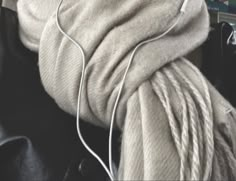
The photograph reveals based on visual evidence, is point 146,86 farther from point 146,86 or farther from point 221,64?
point 221,64

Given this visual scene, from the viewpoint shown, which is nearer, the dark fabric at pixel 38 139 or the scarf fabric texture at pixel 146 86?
the scarf fabric texture at pixel 146 86

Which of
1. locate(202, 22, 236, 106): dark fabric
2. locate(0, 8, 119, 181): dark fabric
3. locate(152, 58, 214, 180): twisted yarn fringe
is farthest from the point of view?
locate(202, 22, 236, 106): dark fabric

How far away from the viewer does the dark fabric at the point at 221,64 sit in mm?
636

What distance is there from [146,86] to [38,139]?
0.17 meters

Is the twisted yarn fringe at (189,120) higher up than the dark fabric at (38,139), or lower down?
higher up

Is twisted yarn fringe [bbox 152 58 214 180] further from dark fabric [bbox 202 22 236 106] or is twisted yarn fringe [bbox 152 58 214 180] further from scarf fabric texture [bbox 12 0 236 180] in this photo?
dark fabric [bbox 202 22 236 106]

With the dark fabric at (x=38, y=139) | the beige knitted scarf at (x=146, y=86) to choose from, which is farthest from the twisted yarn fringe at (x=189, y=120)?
the dark fabric at (x=38, y=139)

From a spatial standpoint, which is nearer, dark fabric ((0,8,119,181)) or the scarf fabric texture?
the scarf fabric texture

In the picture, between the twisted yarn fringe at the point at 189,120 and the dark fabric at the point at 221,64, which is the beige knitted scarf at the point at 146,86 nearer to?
the twisted yarn fringe at the point at 189,120

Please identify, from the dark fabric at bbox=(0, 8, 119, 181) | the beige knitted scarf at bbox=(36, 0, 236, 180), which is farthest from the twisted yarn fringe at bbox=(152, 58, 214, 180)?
the dark fabric at bbox=(0, 8, 119, 181)

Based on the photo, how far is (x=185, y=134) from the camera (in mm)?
414

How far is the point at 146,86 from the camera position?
0.45 m

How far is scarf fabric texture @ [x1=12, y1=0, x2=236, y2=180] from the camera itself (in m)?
0.41

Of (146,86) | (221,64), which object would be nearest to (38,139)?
(146,86)
